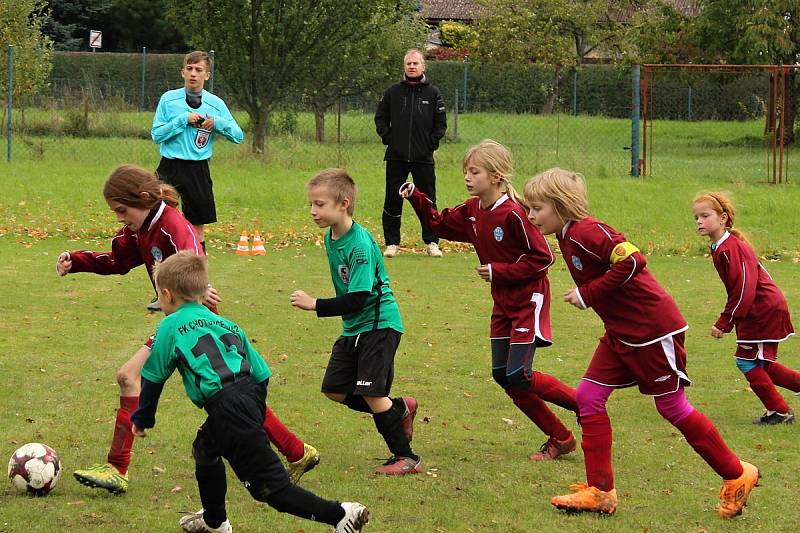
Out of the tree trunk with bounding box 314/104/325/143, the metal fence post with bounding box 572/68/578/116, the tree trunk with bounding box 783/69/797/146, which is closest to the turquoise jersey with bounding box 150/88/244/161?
the tree trunk with bounding box 314/104/325/143

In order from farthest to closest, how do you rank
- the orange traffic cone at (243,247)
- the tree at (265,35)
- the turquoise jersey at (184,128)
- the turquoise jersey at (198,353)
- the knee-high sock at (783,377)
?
the tree at (265,35) < the orange traffic cone at (243,247) < the turquoise jersey at (184,128) < the knee-high sock at (783,377) < the turquoise jersey at (198,353)

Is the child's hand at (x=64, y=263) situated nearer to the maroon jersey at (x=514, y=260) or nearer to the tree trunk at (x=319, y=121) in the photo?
the maroon jersey at (x=514, y=260)

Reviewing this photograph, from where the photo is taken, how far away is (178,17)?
23750 mm

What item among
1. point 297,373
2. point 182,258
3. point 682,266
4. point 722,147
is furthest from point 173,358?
point 722,147

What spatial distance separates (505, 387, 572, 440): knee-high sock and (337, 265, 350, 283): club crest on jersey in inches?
45.2

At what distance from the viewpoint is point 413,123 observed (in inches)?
556

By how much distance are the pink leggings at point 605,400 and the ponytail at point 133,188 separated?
91.2 inches

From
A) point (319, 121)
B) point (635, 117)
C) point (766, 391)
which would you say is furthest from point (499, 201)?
point (319, 121)

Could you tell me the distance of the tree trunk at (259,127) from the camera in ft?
77.3

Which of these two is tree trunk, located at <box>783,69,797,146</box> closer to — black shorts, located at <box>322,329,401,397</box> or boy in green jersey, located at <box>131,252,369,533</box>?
black shorts, located at <box>322,329,401,397</box>

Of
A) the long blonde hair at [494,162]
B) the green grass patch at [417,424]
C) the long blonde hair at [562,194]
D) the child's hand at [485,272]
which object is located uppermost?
the long blonde hair at [494,162]

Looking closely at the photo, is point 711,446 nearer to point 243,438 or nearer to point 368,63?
point 243,438

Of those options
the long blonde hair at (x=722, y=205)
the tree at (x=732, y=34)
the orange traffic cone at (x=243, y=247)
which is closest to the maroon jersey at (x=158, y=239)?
the long blonde hair at (x=722, y=205)

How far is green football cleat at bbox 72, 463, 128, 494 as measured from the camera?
Result: 224 inches
